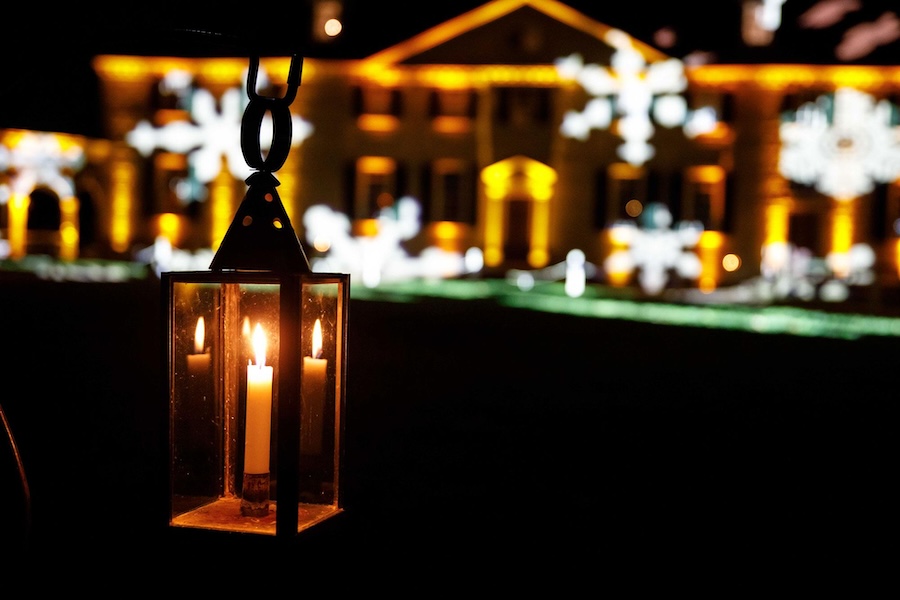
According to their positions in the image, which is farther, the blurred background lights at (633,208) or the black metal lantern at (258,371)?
the blurred background lights at (633,208)

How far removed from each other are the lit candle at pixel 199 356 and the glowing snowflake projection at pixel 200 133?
24.0m

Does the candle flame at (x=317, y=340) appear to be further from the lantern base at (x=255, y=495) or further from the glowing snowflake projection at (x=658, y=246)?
the glowing snowflake projection at (x=658, y=246)

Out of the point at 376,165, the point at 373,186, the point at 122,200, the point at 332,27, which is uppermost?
the point at 332,27

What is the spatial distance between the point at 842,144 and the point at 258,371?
25.1 metres

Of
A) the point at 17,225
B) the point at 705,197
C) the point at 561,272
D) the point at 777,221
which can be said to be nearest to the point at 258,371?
the point at 561,272

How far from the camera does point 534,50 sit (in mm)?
24094

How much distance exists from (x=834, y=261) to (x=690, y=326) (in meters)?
12.3

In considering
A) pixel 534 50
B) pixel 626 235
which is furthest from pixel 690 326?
pixel 534 50

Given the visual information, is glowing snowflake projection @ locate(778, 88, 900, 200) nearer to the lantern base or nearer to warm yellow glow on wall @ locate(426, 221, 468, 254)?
warm yellow glow on wall @ locate(426, 221, 468, 254)

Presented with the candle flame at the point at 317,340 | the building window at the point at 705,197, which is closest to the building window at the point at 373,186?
the building window at the point at 705,197

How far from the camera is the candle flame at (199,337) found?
1.93 metres

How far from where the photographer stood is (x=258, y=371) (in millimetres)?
1823

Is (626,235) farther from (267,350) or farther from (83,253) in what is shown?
(267,350)

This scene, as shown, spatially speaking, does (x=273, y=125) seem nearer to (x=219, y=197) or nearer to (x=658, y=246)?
(x=658, y=246)
